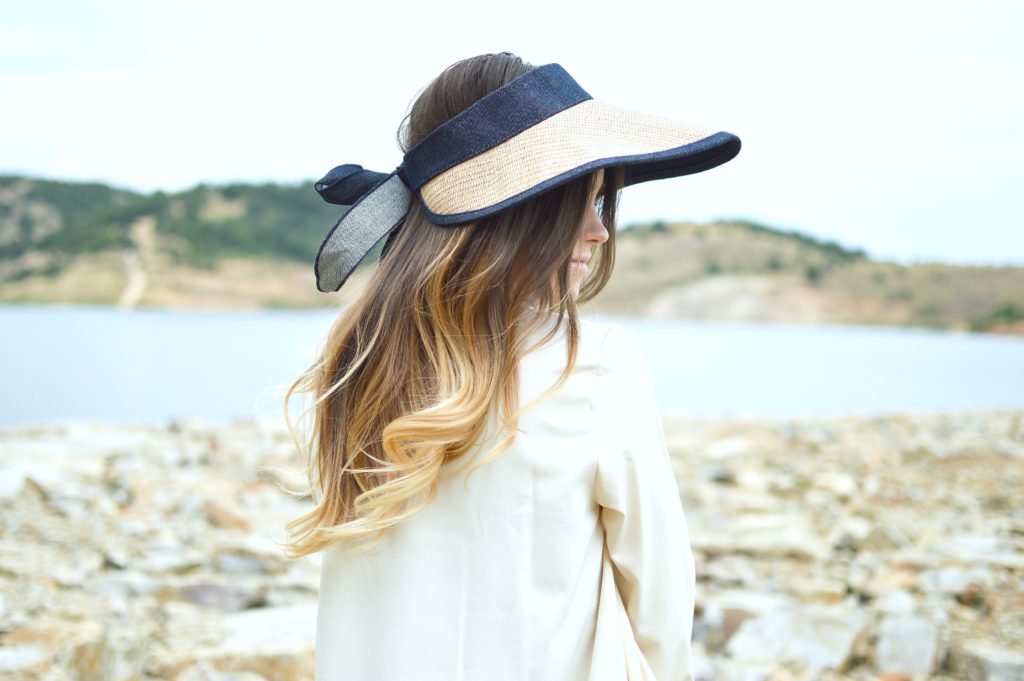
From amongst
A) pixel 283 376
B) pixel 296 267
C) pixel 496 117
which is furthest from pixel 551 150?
pixel 296 267

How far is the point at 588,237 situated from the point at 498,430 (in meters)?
0.38

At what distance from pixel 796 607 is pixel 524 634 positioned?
2485 mm

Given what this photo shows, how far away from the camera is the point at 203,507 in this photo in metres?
5.05

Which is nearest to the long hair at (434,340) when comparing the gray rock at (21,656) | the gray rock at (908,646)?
the gray rock at (21,656)

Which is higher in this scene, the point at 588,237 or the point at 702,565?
the point at 588,237

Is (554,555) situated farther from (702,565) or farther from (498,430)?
(702,565)

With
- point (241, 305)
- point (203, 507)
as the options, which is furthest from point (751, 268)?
point (203, 507)

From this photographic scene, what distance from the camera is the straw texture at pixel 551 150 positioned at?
133 cm

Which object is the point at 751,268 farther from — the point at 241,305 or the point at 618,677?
the point at 618,677

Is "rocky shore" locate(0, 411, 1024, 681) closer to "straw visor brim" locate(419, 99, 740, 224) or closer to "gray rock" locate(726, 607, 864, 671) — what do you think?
"gray rock" locate(726, 607, 864, 671)

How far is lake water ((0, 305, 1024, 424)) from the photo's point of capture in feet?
41.6

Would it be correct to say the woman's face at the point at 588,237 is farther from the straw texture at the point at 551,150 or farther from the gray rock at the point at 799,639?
the gray rock at the point at 799,639

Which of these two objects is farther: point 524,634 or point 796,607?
point 796,607

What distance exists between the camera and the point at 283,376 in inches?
92.4
